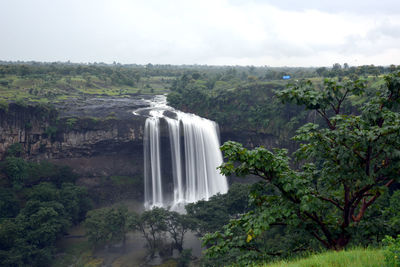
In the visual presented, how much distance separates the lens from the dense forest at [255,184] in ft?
19.1

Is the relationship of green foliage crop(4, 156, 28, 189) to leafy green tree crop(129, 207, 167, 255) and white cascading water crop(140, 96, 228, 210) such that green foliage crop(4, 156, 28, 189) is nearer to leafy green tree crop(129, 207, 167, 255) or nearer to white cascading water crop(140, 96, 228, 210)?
white cascading water crop(140, 96, 228, 210)

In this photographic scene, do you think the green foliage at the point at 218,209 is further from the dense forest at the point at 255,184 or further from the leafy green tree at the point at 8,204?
the leafy green tree at the point at 8,204

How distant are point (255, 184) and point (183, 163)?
2619cm

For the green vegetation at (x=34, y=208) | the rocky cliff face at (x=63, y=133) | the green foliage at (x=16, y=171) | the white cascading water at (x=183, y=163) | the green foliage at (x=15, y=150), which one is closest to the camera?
the green vegetation at (x=34, y=208)

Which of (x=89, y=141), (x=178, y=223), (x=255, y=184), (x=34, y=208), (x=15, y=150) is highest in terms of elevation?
(x=255, y=184)

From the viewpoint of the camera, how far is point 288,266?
538 cm

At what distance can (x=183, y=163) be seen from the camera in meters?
32.2

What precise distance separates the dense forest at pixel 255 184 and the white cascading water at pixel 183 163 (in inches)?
102

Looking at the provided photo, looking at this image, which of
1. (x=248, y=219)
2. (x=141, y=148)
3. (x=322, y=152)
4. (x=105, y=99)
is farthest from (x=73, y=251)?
(x=105, y=99)

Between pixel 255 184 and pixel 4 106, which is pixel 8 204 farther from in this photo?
pixel 255 184

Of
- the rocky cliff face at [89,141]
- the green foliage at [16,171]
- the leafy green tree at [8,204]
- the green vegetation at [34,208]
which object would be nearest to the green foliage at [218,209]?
the green vegetation at [34,208]

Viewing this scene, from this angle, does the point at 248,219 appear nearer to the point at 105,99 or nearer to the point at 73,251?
the point at 73,251

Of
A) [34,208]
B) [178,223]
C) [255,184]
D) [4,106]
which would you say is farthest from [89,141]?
[255,184]

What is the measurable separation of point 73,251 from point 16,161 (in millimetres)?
10428
